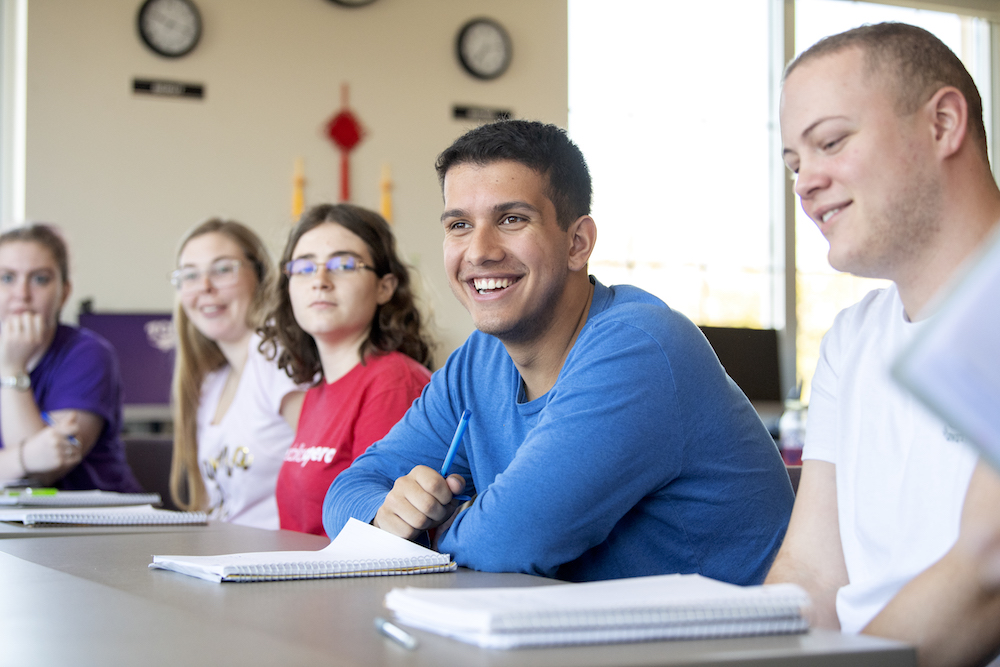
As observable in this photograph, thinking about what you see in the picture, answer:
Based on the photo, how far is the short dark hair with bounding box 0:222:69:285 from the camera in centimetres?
287

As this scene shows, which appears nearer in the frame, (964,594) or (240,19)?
(964,594)

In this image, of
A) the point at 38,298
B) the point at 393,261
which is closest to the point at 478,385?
the point at 393,261

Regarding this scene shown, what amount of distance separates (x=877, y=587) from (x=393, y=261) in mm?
1459

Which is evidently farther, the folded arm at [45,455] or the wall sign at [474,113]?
the wall sign at [474,113]

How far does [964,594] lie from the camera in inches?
→ 31.2

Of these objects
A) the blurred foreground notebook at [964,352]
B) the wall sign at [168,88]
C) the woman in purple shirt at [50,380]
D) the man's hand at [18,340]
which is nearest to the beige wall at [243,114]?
the wall sign at [168,88]

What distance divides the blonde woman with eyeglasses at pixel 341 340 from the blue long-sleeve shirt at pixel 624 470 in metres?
0.43

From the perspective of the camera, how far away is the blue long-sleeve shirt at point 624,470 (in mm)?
1165

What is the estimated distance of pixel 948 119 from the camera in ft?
3.38

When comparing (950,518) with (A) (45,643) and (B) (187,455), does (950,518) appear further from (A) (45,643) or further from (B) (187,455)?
(B) (187,455)

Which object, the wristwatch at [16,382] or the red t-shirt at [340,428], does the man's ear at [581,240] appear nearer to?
the red t-shirt at [340,428]

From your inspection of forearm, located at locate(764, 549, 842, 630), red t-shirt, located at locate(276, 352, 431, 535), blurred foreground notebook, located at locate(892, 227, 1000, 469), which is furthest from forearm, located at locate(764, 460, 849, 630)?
red t-shirt, located at locate(276, 352, 431, 535)

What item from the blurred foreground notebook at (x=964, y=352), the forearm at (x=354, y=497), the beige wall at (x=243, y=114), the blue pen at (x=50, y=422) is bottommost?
the blue pen at (x=50, y=422)

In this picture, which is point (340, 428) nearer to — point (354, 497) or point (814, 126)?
point (354, 497)
